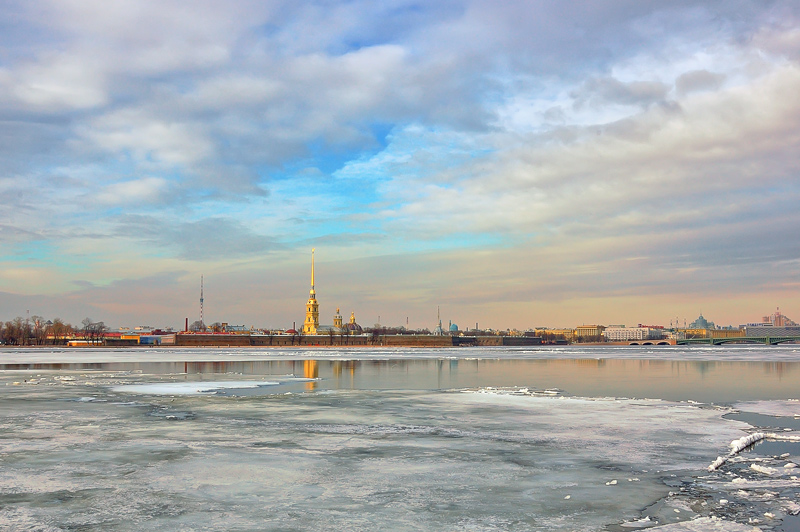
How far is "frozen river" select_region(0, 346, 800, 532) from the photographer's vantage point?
6385mm

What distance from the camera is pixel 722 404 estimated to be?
16797 millimetres

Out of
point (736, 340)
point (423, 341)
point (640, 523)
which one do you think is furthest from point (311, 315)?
point (640, 523)

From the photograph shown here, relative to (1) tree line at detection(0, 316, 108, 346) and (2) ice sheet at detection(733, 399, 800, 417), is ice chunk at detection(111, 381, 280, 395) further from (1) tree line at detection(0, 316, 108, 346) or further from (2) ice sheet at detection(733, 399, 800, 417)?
(1) tree line at detection(0, 316, 108, 346)

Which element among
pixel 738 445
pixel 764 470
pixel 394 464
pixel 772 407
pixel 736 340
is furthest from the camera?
pixel 736 340

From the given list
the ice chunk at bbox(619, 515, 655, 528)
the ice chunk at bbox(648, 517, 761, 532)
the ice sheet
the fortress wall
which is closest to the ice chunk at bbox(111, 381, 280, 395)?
the ice sheet

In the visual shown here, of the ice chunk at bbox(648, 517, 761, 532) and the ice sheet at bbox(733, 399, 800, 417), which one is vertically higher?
the ice chunk at bbox(648, 517, 761, 532)

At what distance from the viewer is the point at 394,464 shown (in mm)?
8922

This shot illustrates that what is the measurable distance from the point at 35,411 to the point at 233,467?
28.7 feet

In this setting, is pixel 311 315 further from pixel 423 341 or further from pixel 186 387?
pixel 186 387

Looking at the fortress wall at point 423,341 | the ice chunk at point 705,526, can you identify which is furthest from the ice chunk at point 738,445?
the fortress wall at point 423,341

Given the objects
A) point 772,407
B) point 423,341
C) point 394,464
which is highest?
point 394,464

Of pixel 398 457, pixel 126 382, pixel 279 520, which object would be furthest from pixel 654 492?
pixel 126 382

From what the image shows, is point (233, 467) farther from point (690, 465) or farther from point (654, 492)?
point (690, 465)

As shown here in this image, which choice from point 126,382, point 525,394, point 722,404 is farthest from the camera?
point 126,382
